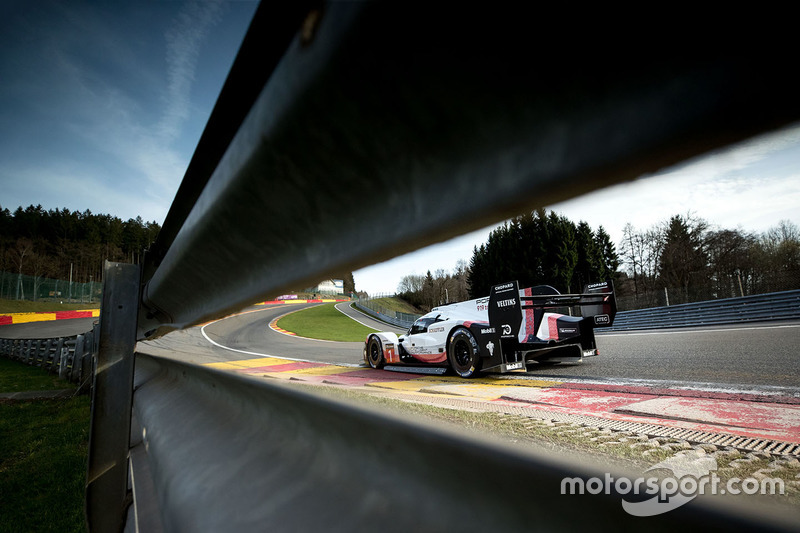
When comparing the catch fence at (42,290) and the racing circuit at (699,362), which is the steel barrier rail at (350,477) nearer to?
the racing circuit at (699,362)

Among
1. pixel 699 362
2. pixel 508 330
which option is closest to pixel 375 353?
pixel 508 330

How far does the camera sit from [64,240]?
49.7m

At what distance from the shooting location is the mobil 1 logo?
556 centimetres

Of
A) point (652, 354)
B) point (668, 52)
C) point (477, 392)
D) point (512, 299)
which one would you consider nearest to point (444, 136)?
point (668, 52)

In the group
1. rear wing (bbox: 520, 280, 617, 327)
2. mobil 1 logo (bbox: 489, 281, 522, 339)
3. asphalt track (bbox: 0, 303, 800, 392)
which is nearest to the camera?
asphalt track (bbox: 0, 303, 800, 392)

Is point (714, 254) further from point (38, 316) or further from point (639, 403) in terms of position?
point (38, 316)

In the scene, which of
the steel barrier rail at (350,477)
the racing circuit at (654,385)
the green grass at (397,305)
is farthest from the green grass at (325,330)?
the steel barrier rail at (350,477)

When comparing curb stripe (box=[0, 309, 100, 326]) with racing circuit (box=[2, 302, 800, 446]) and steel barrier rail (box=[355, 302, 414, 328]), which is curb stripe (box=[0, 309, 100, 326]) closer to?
steel barrier rail (box=[355, 302, 414, 328])

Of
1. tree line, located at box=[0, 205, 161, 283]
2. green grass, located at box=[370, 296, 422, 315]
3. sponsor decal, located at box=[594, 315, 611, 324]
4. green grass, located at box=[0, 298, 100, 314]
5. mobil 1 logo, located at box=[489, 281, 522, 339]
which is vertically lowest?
sponsor decal, located at box=[594, 315, 611, 324]

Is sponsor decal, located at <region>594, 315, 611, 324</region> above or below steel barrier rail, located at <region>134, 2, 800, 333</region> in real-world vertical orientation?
below

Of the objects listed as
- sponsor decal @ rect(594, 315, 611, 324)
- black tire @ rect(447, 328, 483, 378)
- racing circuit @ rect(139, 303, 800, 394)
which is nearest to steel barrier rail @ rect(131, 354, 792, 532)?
racing circuit @ rect(139, 303, 800, 394)

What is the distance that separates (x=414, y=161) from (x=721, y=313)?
17.4 meters

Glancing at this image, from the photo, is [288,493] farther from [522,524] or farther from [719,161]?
[719,161]

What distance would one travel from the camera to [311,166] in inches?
18.7
